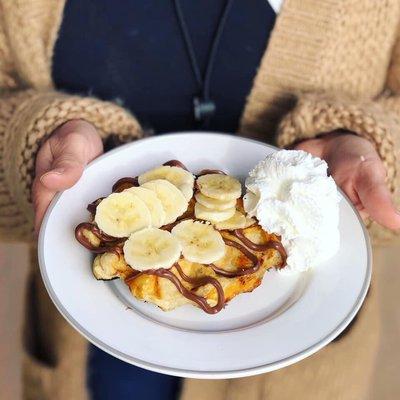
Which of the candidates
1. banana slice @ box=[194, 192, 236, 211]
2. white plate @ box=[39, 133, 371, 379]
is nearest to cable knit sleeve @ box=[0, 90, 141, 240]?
white plate @ box=[39, 133, 371, 379]

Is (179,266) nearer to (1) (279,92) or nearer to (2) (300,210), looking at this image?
(2) (300,210)

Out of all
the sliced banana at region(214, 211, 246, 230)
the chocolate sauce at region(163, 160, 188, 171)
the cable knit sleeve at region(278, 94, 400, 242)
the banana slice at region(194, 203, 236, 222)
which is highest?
the cable knit sleeve at region(278, 94, 400, 242)

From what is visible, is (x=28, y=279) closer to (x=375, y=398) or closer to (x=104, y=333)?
(x=104, y=333)

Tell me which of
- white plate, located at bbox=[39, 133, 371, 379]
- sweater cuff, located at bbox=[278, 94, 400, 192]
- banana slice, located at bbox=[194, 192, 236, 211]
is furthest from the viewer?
sweater cuff, located at bbox=[278, 94, 400, 192]

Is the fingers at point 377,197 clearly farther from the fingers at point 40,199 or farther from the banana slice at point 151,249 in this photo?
the fingers at point 40,199

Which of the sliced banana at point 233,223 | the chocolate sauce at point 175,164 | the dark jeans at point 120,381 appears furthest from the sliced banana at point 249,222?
the dark jeans at point 120,381

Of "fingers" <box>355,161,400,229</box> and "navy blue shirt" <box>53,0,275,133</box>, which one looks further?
"navy blue shirt" <box>53,0,275,133</box>

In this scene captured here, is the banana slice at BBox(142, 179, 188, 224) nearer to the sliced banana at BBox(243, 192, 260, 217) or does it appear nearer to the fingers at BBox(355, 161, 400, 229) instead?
the sliced banana at BBox(243, 192, 260, 217)

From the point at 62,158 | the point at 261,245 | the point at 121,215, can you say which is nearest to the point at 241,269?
the point at 261,245
